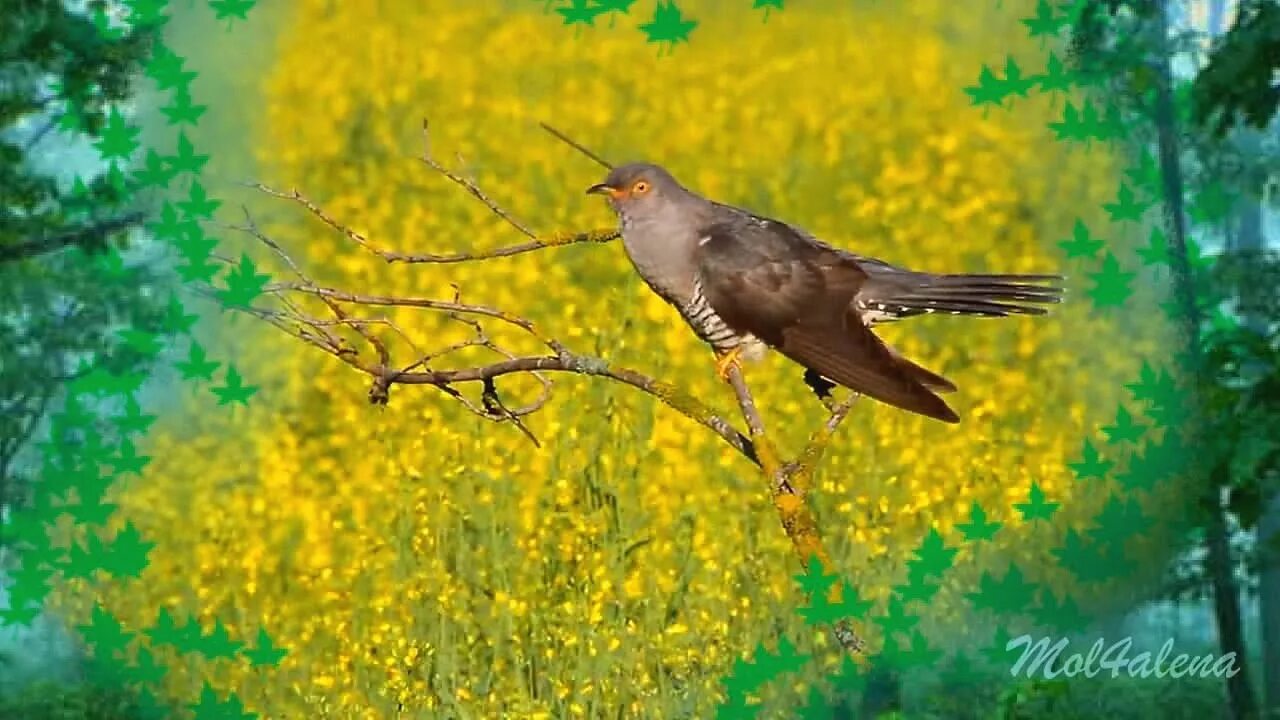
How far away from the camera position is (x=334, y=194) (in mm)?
3404

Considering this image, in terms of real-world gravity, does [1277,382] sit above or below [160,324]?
below

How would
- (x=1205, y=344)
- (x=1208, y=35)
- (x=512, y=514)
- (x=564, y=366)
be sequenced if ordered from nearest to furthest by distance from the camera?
(x=564, y=366) < (x=512, y=514) < (x=1205, y=344) < (x=1208, y=35)

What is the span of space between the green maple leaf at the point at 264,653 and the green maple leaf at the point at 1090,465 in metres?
1.59

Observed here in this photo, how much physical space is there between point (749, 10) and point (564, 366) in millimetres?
1552

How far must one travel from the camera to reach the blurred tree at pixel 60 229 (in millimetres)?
3400

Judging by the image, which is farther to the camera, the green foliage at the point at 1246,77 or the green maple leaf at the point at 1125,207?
the green maple leaf at the point at 1125,207

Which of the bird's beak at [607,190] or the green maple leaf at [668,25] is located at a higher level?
the green maple leaf at [668,25]

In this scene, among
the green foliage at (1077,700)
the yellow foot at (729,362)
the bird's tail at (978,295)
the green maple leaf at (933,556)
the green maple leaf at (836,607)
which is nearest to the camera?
the bird's tail at (978,295)

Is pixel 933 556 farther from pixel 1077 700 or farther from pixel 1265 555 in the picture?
A: pixel 1265 555

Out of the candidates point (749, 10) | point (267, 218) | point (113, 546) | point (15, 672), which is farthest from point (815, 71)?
point (15, 672)

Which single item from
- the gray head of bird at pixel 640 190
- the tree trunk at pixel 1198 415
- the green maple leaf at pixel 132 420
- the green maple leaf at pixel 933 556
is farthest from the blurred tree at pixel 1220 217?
the green maple leaf at pixel 132 420

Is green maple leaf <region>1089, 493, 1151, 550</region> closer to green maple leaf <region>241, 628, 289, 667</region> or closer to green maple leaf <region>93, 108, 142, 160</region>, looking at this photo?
green maple leaf <region>241, 628, 289, 667</region>

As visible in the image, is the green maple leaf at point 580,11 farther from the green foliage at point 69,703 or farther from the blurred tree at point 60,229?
the green foliage at point 69,703

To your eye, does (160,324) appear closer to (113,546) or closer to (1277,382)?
(113,546)
